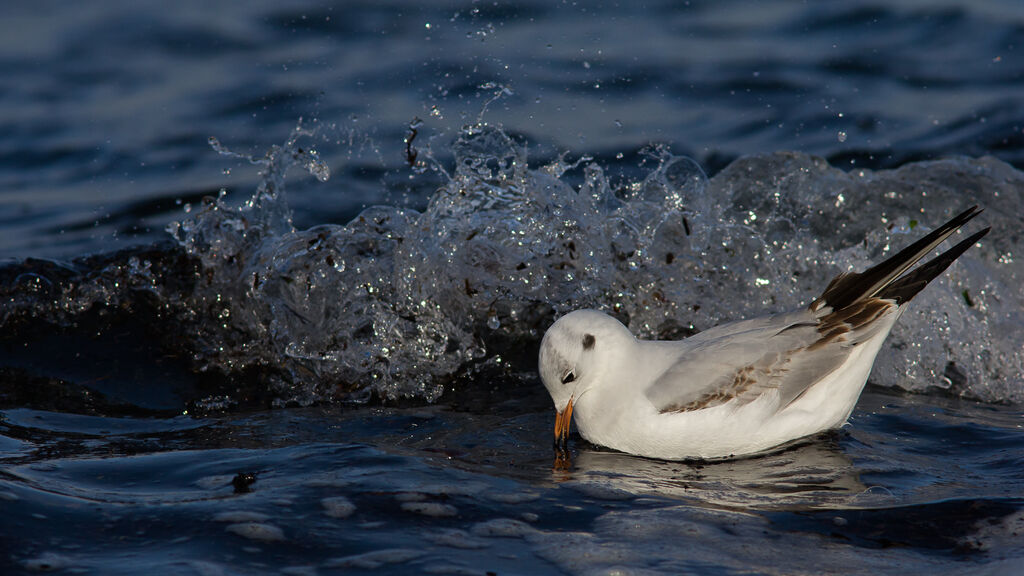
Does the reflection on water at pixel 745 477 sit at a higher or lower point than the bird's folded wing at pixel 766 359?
lower

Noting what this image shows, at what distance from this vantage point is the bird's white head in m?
4.60

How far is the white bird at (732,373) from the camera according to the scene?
4.59m

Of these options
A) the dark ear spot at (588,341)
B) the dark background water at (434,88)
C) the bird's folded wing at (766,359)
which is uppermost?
the dark background water at (434,88)

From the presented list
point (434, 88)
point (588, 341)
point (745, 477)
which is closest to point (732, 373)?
point (745, 477)

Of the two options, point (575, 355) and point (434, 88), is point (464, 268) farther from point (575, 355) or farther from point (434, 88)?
point (434, 88)

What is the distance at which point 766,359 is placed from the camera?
470 cm

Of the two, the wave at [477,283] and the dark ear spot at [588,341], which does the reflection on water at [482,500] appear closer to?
the dark ear spot at [588,341]

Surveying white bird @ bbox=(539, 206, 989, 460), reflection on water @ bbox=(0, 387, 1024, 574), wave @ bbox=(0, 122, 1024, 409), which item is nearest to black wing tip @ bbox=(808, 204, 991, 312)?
white bird @ bbox=(539, 206, 989, 460)

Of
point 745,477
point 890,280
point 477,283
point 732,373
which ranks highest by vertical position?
Answer: point 477,283

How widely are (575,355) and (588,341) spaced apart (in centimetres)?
12

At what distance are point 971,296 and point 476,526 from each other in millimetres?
4056

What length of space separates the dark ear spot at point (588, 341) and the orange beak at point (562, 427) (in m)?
0.26

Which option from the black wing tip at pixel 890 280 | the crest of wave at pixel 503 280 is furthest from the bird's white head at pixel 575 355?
the crest of wave at pixel 503 280

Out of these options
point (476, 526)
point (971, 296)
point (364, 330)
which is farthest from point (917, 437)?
point (364, 330)
